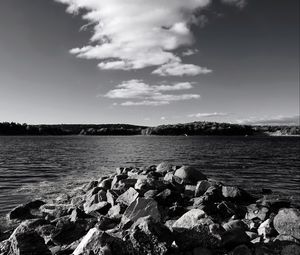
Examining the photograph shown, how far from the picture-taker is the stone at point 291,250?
10.0 meters

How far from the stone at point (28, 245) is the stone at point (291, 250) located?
23.9ft

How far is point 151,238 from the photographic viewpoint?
9562mm

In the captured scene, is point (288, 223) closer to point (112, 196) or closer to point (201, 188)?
point (201, 188)

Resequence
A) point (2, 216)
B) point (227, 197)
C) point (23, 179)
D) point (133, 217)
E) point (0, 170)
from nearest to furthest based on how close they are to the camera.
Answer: point (133, 217) < point (2, 216) < point (227, 197) < point (23, 179) < point (0, 170)

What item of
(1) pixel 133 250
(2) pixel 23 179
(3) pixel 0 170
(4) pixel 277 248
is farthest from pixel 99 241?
(3) pixel 0 170

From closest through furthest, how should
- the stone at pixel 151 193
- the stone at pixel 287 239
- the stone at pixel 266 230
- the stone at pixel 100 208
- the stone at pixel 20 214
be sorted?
the stone at pixel 287 239 → the stone at pixel 266 230 → the stone at pixel 100 208 → the stone at pixel 151 193 → the stone at pixel 20 214

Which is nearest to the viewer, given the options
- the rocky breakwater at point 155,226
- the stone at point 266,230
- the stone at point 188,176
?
the rocky breakwater at point 155,226

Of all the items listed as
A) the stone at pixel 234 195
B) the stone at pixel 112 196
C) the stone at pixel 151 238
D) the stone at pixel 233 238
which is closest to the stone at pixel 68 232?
the stone at pixel 112 196

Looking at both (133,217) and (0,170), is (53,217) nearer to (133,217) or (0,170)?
(133,217)

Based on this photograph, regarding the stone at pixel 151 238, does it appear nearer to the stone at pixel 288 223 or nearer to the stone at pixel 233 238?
the stone at pixel 233 238

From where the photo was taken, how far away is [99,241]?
→ 9.39 metres

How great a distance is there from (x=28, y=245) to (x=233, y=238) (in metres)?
6.33

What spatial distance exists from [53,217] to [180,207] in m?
5.91

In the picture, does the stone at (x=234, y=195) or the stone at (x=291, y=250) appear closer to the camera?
the stone at (x=291, y=250)
